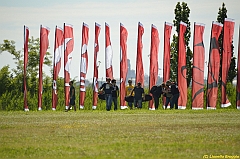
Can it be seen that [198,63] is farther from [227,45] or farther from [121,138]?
[121,138]

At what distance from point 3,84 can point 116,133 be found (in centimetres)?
5350

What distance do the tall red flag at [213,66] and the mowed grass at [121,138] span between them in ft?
36.4

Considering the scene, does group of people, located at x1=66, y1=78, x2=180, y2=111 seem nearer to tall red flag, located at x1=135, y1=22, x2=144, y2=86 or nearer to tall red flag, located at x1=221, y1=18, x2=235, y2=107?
tall red flag, located at x1=135, y1=22, x2=144, y2=86

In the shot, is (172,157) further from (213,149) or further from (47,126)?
(47,126)

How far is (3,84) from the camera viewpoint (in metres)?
75.6

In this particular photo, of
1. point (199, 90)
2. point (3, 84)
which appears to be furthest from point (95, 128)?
point (3, 84)

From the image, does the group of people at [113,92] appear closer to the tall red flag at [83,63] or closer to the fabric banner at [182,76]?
the fabric banner at [182,76]

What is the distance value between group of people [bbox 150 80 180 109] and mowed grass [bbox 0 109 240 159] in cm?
1105

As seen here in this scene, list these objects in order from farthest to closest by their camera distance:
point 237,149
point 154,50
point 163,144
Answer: point 154,50, point 163,144, point 237,149

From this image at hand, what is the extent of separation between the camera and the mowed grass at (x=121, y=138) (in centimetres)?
1791

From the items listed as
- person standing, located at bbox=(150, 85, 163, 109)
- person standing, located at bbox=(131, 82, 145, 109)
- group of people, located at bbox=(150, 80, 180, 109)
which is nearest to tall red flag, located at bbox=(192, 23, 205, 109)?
group of people, located at bbox=(150, 80, 180, 109)

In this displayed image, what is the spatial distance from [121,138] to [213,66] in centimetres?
1977

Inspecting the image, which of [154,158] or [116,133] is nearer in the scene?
[154,158]

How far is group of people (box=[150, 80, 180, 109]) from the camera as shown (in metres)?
40.5
